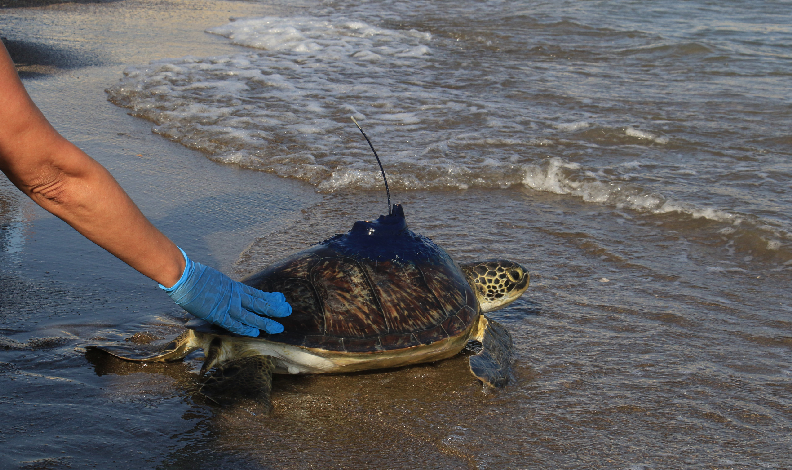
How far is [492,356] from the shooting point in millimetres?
2736

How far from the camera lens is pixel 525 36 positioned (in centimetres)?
1138

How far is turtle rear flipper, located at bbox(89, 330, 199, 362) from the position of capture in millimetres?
2578

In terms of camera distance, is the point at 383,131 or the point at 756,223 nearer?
the point at 756,223

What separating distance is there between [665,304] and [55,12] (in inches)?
471

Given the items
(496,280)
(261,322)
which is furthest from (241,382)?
(496,280)

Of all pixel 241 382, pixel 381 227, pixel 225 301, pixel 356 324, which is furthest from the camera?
pixel 381 227

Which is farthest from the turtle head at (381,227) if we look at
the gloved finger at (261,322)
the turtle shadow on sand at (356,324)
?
the gloved finger at (261,322)

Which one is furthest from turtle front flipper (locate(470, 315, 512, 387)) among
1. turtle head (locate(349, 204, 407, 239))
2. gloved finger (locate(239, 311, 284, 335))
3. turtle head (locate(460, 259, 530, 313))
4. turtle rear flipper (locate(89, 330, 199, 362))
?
turtle rear flipper (locate(89, 330, 199, 362))

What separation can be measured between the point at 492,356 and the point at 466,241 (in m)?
1.47

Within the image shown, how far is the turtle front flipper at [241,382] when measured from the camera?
239 centimetres

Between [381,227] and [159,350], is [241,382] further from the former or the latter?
Result: [381,227]

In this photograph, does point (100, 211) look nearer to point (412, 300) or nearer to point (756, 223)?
point (412, 300)

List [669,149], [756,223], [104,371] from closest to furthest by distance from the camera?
[104,371], [756,223], [669,149]

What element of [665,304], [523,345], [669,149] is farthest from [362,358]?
[669,149]
